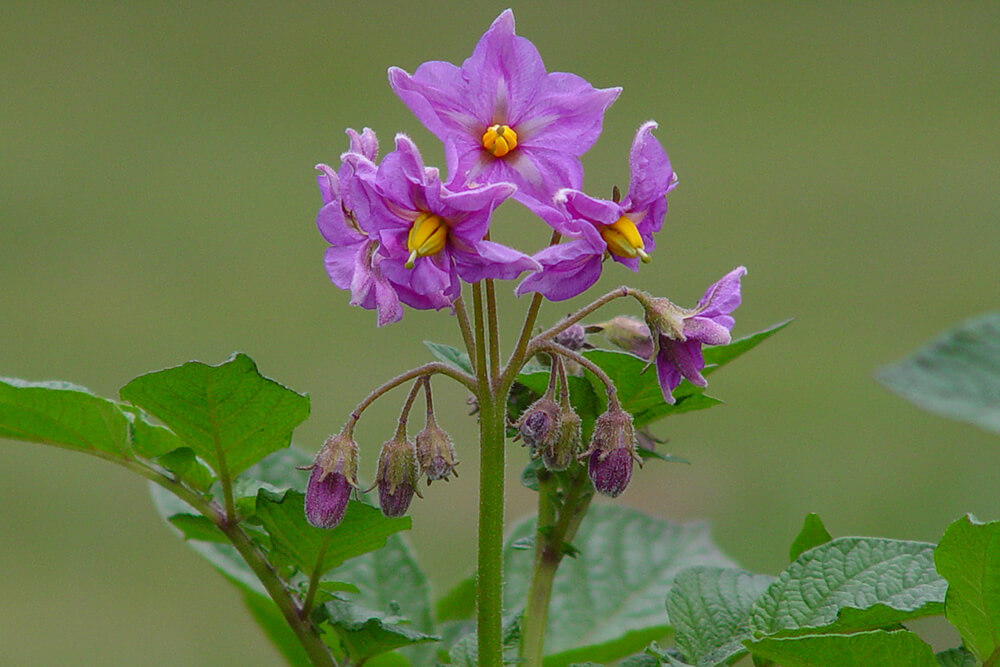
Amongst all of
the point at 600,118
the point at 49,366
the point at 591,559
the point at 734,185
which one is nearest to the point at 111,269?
the point at 49,366

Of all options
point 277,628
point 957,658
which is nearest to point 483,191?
point 957,658

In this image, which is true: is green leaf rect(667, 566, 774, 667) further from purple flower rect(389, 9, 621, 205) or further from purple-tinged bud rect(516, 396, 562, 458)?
purple flower rect(389, 9, 621, 205)

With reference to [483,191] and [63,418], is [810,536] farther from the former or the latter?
[63,418]

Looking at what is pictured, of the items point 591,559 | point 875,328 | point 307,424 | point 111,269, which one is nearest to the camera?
point 591,559

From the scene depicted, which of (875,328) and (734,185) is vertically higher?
(734,185)

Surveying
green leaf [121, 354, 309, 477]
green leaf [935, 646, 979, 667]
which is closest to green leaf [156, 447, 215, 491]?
green leaf [121, 354, 309, 477]

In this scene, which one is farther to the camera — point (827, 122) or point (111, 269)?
point (827, 122)

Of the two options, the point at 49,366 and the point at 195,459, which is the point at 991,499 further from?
the point at 49,366

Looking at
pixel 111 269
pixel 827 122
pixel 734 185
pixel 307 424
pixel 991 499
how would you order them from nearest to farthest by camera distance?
1. pixel 991 499
2. pixel 307 424
3. pixel 111 269
4. pixel 734 185
5. pixel 827 122
